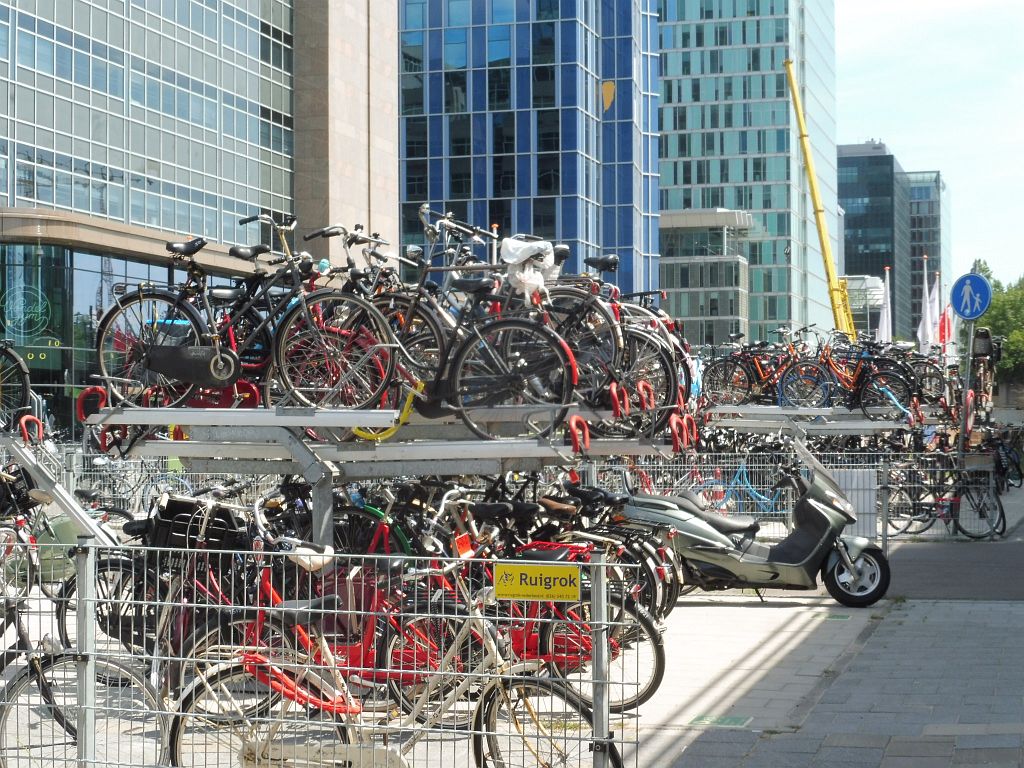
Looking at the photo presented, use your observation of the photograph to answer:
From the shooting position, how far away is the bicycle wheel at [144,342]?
28.2 feet

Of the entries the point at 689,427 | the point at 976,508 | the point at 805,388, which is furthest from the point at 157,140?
the point at 689,427

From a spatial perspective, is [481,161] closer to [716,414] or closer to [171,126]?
[171,126]

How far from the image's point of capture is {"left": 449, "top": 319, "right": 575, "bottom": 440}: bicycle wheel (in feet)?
26.8

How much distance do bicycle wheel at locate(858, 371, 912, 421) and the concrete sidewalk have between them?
6.65m

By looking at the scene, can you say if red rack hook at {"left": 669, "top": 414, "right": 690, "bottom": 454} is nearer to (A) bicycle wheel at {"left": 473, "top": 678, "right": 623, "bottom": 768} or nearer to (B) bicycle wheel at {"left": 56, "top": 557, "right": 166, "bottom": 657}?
(B) bicycle wheel at {"left": 56, "top": 557, "right": 166, "bottom": 657}

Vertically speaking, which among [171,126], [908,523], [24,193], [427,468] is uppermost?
[171,126]

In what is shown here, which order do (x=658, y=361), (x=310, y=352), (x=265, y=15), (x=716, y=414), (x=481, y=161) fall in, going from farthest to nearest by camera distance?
1. (x=481, y=161)
2. (x=265, y=15)
3. (x=716, y=414)
4. (x=658, y=361)
5. (x=310, y=352)

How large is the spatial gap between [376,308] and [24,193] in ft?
86.0

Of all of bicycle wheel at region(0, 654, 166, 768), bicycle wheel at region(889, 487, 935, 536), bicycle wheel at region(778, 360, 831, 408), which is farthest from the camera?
bicycle wheel at region(778, 360, 831, 408)

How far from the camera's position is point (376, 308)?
8445mm

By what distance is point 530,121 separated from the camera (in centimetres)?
6012

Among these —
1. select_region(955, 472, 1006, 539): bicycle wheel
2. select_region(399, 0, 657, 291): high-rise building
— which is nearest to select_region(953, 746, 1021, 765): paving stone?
select_region(955, 472, 1006, 539): bicycle wheel

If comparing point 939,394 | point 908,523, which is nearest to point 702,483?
point 908,523

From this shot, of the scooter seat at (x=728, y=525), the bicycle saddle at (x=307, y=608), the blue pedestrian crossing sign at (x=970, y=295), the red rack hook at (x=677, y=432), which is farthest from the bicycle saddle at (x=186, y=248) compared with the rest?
the blue pedestrian crossing sign at (x=970, y=295)
